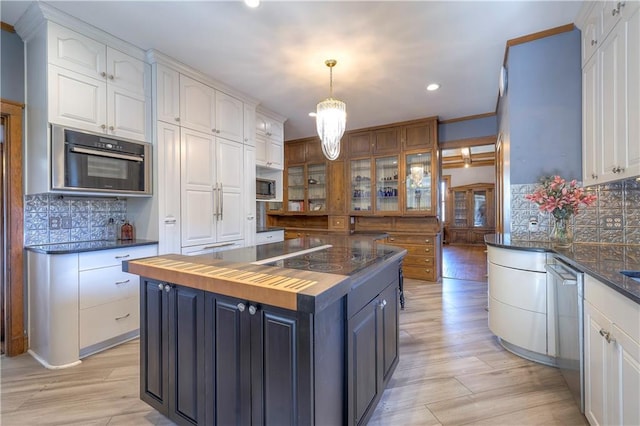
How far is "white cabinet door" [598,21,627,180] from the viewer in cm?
184

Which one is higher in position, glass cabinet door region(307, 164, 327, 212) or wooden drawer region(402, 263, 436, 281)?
glass cabinet door region(307, 164, 327, 212)

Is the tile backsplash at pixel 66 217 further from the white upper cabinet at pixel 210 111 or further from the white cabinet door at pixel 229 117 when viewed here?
the white cabinet door at pixel 229 117

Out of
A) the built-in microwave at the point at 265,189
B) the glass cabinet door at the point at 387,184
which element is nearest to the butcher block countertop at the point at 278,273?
the built-in microwave at the point at 265,189

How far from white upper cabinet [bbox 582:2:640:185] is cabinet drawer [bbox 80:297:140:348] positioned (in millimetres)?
3794

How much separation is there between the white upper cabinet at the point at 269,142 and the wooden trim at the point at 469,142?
2699mm

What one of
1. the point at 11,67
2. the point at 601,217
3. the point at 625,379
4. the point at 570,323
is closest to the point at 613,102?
the point at 601,217

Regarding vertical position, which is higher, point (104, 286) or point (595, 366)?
point (104, 286)

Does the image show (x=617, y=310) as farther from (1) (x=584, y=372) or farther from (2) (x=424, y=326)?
(2) (x=424, y=326)

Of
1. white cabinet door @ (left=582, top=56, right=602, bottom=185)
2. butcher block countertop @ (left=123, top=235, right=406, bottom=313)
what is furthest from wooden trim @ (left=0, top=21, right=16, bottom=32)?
white cabinet door @ (left=582, top=56, right=602, bottom=185)

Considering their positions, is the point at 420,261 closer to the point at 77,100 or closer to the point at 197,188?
the point at 197,188

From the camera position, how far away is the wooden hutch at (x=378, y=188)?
15.7 ft

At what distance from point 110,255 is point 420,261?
4163 millimetres

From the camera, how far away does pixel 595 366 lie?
4.61 ft

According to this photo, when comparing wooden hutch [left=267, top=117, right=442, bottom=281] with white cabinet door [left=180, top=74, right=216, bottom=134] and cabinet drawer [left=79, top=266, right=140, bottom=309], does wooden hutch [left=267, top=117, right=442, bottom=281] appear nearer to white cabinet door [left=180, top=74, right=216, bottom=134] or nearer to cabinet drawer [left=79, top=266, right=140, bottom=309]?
white cabinet door [left=180, top=74, right=216, bottom=134]
